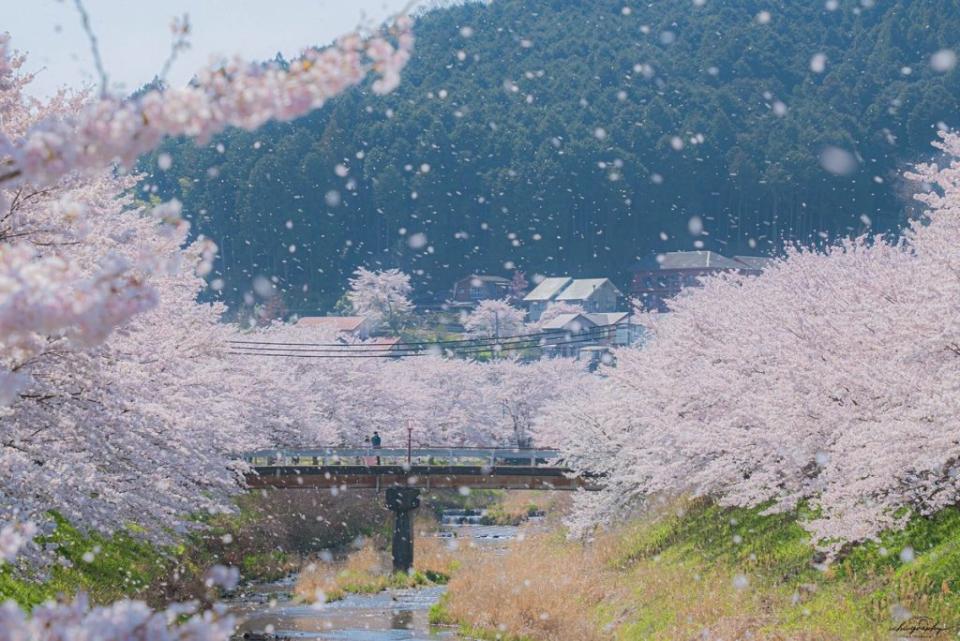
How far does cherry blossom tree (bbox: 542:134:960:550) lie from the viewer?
1631 centimetres

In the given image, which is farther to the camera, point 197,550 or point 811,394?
point 197,550

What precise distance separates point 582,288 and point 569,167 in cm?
1904

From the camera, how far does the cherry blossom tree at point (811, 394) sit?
16.3 meters

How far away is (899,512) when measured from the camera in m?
20.9

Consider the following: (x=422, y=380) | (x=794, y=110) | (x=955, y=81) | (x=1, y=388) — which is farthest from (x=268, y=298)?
(x=1, y=388)

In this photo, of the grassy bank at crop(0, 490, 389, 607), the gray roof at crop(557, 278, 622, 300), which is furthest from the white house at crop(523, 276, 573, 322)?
the grassy bank at crop(0, 490, 389, 607)

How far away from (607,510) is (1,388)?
2854 cm

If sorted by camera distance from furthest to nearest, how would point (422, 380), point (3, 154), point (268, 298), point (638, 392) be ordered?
1. point (268, 298)
2. point (422, 380)
3. point (638, 392)
4. point (3, 154)

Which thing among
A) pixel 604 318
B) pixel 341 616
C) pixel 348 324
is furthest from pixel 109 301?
pixel 604 318

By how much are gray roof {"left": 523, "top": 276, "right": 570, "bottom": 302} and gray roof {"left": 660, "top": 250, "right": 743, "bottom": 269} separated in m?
10.2

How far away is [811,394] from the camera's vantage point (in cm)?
2070

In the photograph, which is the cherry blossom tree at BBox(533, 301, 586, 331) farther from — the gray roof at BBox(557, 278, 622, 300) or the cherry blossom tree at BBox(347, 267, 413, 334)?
the cherry blossom tree at BBox(347, 267, 413, 334)

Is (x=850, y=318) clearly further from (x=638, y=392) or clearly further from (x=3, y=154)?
(x=3, y=154)

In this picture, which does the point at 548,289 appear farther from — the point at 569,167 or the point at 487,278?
the point at 569,167
